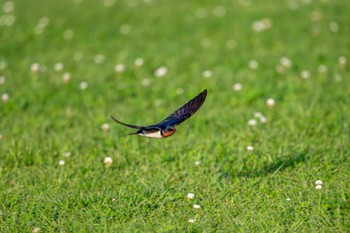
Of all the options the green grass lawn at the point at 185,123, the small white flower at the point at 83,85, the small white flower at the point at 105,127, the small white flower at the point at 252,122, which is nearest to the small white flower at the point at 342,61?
the green grass lawn at the point at 185,123

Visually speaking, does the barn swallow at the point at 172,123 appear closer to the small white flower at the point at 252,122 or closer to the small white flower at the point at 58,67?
the small white flower at the point at 252,122

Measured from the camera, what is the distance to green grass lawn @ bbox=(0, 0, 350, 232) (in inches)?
110

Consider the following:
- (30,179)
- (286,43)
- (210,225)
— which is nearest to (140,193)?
(210,225)

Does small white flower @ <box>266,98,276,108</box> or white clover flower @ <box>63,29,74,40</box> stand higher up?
small white flower @ <box>266,98,276,108</box>

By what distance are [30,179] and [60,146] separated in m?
0.53

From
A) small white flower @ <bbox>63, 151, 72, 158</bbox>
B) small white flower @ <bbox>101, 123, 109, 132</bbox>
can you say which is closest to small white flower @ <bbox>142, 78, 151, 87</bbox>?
small white flower @ <bbox>101, 123, 109, 132</bbox>

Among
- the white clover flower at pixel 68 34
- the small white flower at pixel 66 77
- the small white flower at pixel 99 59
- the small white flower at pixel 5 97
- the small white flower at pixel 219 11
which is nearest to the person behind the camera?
the small white flower at pixel 5 97

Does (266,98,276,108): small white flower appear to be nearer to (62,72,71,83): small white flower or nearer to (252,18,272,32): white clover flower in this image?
(252,18,272,32): white clover flower

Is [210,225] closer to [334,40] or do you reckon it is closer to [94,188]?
[94,188]

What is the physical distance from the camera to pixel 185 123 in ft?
13.3

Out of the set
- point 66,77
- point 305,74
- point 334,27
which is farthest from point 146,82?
point 334,27

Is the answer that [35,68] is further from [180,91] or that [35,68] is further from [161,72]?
[180,91]

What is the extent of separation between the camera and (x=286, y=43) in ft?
18.5

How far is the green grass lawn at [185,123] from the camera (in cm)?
279
